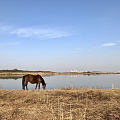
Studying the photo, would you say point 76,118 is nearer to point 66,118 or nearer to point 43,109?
point 66,118

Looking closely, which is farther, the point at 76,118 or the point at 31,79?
the point at 31,79

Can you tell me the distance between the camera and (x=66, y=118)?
562cm

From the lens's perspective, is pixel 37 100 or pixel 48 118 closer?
pixel 48 118

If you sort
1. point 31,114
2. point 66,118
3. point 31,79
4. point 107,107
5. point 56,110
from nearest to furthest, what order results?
point 66,118, point 31,114, point 56,110, point 107,107, point 31,79

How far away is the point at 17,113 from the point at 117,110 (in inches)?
156

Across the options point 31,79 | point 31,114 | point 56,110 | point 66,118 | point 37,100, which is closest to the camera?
point 66,118

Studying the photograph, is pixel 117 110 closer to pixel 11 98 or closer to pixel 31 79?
pixel 11 98

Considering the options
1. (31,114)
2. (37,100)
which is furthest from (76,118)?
(37,100)

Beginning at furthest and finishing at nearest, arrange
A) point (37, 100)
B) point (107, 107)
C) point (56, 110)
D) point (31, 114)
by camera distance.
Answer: point (37, 100) < point (107, 107) < point (56, 110) < point (31, 114)

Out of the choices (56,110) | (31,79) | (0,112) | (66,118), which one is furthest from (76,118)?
(31,79)

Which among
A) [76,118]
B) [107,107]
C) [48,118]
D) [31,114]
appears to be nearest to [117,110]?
[107,107]

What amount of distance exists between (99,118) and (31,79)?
35.6ft

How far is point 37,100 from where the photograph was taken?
8.76m

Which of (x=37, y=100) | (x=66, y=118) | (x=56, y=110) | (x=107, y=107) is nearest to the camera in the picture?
(x=66, y=118)
